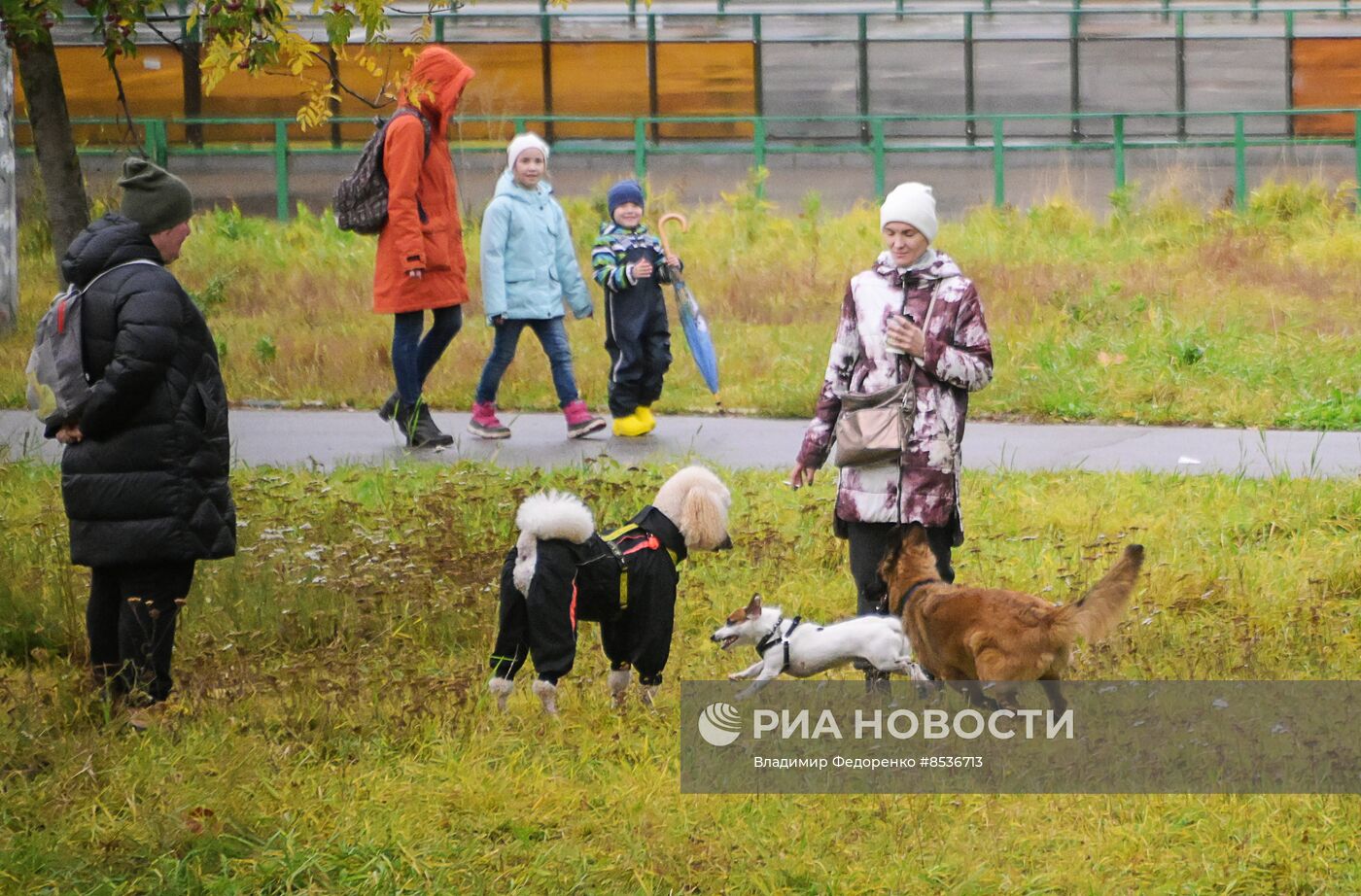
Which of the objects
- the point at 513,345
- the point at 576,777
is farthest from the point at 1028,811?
the point at 513,345

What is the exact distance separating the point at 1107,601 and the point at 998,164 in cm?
1847

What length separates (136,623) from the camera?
5.63 meters

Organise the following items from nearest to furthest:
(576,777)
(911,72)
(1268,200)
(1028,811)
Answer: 1. (1028,811)
2. (576,777)
3. (1268,200)
4. (911,72)

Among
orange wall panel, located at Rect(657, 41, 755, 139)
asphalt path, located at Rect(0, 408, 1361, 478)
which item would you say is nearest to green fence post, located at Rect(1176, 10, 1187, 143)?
orange wall panel, located at Rect(657, 41, 755, 139)

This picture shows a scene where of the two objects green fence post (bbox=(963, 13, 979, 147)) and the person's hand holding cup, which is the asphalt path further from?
green fence post (bbox=(963, 13, 979, 147))

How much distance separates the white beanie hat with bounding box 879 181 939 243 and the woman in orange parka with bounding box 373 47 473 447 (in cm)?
432

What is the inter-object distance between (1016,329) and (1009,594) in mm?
8001

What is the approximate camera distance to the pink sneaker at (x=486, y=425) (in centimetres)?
1079

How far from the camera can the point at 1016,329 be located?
13.2 meters

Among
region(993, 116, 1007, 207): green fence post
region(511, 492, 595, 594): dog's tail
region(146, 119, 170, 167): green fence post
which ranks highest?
region(146, 119, 170, 167): green fence post

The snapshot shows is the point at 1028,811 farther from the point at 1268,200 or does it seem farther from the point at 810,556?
the point at 1268,200

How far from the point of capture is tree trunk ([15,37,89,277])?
10.2 metres

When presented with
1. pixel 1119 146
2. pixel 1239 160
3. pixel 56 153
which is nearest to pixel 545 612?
pixel 56 153

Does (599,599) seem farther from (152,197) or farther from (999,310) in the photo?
(999,310)
